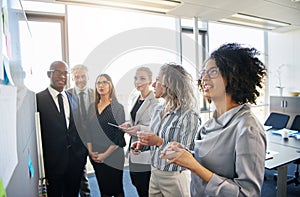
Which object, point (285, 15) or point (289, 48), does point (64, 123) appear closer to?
point (285, 15)

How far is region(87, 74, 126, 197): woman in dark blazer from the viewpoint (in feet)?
4.26

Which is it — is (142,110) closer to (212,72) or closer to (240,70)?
(212,72)

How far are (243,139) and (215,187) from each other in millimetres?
230

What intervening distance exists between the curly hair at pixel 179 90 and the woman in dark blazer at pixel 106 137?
0.33 m

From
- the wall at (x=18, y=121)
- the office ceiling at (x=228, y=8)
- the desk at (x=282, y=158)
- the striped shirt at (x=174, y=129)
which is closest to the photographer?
the wall at (x=18, y=121)

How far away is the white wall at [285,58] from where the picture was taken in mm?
4527

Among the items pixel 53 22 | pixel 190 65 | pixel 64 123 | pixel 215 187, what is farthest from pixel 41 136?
pixel 53 22

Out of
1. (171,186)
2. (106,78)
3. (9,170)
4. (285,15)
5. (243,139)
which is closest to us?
(9,170)

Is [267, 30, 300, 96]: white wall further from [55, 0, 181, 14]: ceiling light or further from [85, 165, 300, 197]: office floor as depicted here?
[55, 0, 181, 14]: ceiling light

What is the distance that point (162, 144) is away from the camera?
121 centimetres

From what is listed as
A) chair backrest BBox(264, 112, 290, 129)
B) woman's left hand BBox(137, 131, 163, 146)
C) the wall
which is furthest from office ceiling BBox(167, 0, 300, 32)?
the wall

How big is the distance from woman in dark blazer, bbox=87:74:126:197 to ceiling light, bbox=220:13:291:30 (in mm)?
3003

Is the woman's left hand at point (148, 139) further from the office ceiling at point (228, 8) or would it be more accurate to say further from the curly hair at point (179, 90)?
the office ceiling at point (228, 8)

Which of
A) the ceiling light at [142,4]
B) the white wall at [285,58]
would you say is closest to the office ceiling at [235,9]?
the ceiling light at [142,4]
